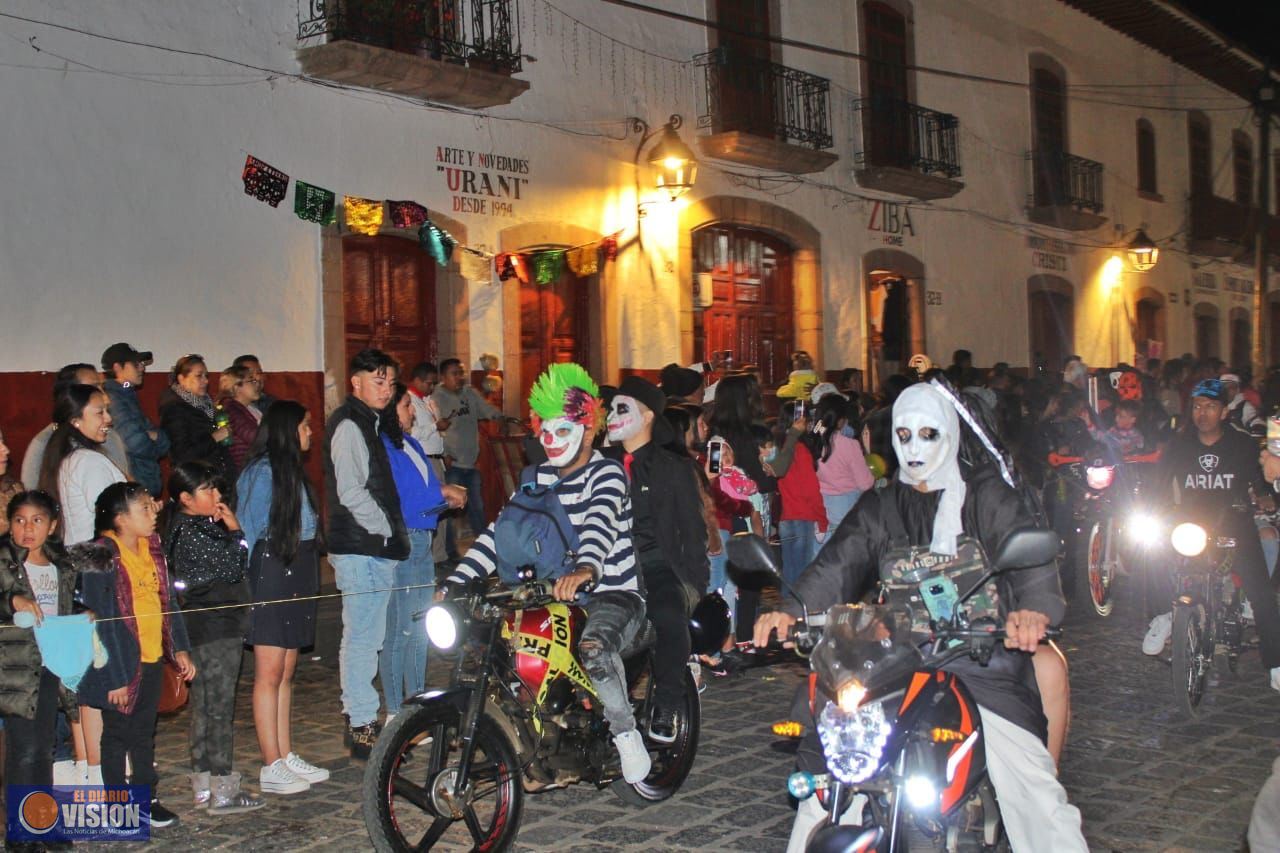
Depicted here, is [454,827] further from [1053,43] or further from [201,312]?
[1053,43]

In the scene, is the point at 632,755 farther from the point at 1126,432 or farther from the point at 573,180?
the point at 573,180

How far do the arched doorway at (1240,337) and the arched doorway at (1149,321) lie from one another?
4503 mm

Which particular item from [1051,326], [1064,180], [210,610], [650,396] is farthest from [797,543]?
[1064,180]

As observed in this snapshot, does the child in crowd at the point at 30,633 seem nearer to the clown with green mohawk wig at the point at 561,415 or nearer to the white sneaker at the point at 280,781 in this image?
the white sneaker at the point at 280,781

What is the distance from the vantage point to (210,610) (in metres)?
6.16

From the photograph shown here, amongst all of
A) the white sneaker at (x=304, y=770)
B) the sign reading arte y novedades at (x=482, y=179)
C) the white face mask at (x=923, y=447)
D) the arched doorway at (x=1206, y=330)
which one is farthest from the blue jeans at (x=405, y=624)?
the arched doorway at (x=1206, y=330)

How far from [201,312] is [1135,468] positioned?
7709 millimetres

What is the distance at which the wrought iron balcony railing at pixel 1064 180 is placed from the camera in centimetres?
2473

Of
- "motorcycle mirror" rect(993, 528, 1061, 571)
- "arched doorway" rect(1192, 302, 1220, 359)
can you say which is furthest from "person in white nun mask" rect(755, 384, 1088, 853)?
"arched doorway" rect(1192, 302, 1220, 359)

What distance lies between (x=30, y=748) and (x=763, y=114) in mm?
14273

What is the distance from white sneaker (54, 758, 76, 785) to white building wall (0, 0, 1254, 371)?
17.1 ft

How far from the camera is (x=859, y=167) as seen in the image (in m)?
20.0

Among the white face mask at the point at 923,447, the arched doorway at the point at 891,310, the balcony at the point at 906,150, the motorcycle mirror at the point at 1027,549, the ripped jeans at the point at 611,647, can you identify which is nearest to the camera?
the motorcycle mirror at the point at 1027,549

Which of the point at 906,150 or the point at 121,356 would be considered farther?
the point at 906,150
